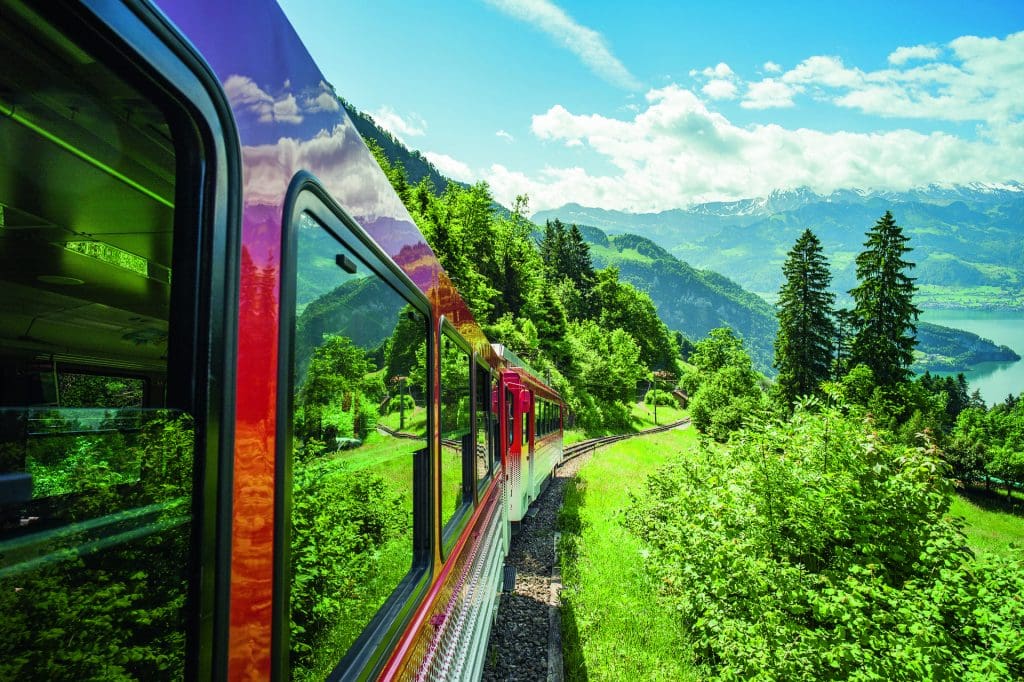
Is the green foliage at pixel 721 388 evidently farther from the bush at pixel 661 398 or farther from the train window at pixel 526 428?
the bush at pixel 661 398

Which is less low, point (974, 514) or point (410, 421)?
point (410, 421)

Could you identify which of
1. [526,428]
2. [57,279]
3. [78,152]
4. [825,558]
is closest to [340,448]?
[57,279]

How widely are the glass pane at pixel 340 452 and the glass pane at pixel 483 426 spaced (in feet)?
9.24

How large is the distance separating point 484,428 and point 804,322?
49.2 metres

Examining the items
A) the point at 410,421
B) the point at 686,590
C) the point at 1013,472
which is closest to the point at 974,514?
the point at 1013,472

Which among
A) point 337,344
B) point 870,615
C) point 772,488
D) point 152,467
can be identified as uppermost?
point 337,344

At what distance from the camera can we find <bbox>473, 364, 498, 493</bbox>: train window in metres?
5.45

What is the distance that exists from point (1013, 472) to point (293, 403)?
57.0 m

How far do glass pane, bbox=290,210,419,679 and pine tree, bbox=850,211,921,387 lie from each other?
4966 cm

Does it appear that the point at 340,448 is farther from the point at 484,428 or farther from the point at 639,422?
the point at 639,422

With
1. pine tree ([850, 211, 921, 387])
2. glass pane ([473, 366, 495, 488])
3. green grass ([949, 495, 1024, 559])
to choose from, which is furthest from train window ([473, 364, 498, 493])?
pine tree ([850, 211, 921, 387])

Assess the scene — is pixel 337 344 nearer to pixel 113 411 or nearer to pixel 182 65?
pixel 113 411

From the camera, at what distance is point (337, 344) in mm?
1822

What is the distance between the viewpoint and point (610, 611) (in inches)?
322
